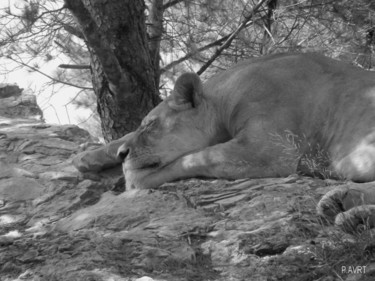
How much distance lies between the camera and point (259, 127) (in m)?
4.90

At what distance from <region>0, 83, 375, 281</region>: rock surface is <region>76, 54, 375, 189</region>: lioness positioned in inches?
8.0

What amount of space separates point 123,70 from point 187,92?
184cm

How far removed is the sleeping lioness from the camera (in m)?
4.77

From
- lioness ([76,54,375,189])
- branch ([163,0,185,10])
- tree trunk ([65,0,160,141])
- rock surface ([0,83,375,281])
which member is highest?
branch ([163,0,185,10])

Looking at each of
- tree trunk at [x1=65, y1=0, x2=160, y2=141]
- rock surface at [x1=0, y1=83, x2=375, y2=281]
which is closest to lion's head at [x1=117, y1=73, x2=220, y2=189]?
rock surface at [x1=0, y1=83, x2=375, y2=281]

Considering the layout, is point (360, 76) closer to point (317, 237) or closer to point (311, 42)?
point (317, 237)

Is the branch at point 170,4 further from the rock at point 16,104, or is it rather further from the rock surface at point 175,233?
the rock surface at point 175,233

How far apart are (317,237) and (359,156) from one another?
1305 millimetres

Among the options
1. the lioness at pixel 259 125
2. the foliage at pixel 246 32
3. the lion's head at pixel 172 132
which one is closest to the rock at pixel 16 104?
the foliage at pixel 246 32

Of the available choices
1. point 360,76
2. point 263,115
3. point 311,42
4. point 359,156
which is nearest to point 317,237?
point 359,156

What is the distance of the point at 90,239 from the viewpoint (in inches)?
154

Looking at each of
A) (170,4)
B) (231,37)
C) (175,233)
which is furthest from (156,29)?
(175,233)

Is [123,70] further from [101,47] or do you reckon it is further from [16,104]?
[16,104]

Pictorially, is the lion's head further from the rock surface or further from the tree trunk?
the tree trunk
